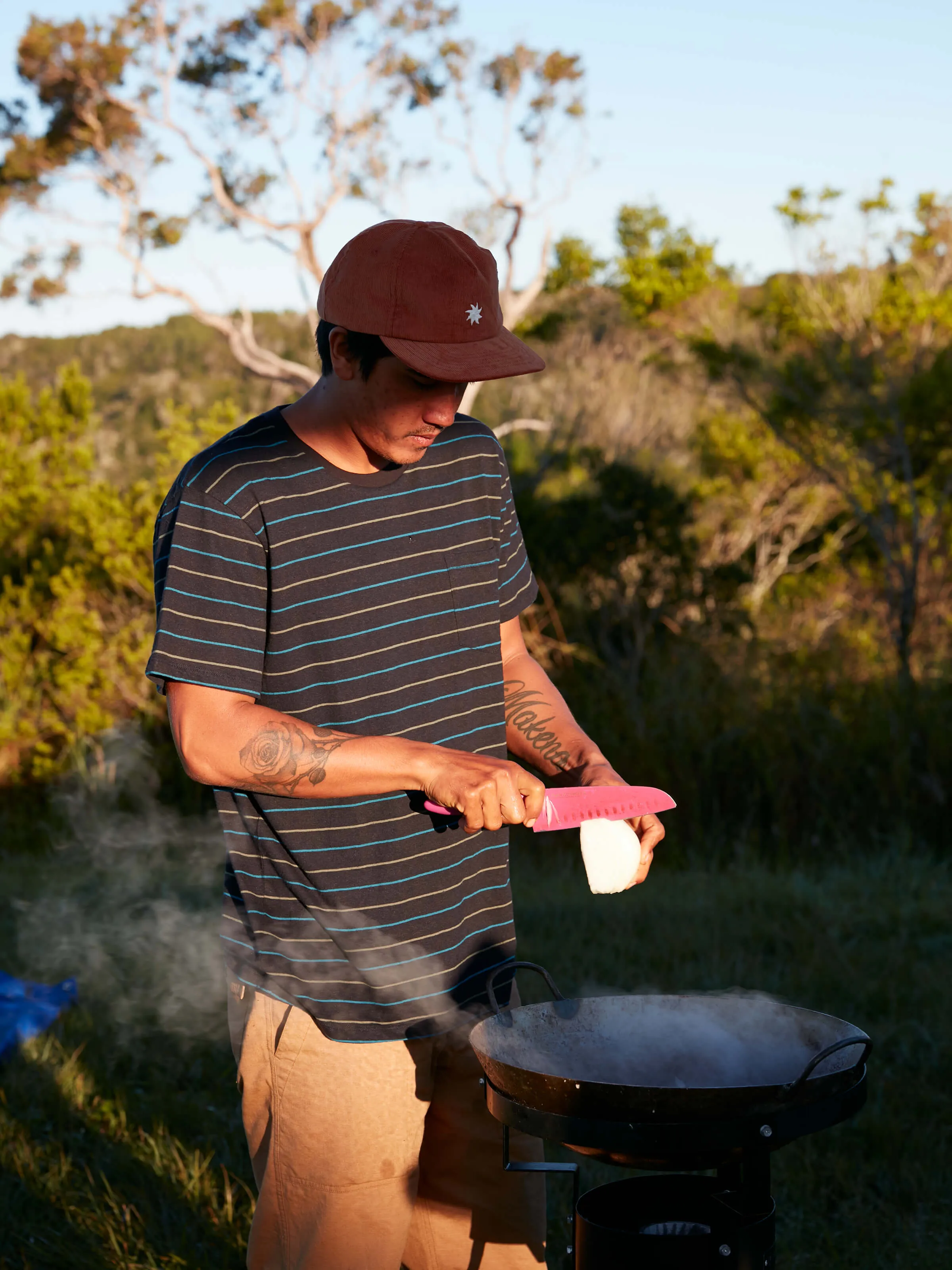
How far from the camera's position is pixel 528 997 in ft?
15.1

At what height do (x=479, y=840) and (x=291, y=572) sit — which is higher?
(x=291, y=572)

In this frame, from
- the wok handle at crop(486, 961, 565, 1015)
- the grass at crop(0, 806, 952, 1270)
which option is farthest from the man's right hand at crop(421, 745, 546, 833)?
the grass at crop(0, 806, 952, 1270)

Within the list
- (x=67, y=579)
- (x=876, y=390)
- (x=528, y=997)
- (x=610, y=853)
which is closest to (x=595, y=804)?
(x=610, y=853)

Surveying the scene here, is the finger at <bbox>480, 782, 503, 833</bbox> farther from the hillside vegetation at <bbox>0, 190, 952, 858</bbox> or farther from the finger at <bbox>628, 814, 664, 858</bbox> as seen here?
the hillside vegetation at <bbox>0, 190, 952, 858</bbox>

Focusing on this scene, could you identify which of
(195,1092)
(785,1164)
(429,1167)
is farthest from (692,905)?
(429,1167)

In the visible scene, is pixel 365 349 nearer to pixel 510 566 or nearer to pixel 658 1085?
pixel 510 566

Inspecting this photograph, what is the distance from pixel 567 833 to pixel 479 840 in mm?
Answer: 5362

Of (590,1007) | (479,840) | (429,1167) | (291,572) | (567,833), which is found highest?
(291,572)

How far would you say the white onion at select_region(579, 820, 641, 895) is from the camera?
1981 mm

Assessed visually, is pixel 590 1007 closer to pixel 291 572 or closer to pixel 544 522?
pixel 291 572

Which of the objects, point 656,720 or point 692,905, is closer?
point 692,905

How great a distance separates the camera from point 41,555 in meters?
10.1

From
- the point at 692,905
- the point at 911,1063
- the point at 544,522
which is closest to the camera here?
the point at 911,1063

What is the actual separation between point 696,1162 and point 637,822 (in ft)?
2.02
